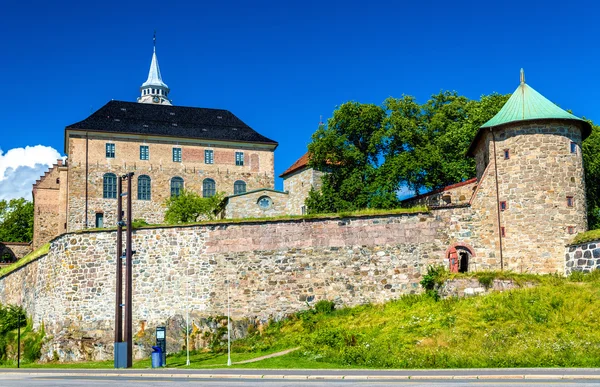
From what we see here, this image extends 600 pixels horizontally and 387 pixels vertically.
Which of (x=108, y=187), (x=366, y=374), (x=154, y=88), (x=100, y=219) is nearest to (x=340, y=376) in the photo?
(x=366, y=374)

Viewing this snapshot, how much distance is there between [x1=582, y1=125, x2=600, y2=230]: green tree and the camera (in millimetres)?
45000

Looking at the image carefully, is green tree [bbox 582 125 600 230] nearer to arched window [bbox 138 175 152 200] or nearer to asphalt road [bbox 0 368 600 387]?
asphalt road [bbox 0 368 600 387]

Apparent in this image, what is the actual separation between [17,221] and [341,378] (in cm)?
6442

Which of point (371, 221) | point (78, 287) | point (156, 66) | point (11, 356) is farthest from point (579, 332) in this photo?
point (156, 66)

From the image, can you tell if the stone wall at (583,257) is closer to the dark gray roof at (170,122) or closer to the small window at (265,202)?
the small window at (265,202)

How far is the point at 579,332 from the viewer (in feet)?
88.8

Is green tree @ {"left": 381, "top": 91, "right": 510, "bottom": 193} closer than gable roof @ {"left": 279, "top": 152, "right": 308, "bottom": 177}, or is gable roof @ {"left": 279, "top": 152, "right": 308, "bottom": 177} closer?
green tree @ {"left": 381, "top": 91, "right": 510, "bottom": 193}

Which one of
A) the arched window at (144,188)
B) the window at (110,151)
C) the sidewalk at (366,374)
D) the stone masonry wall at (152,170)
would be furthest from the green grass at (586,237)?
the window at (110,151)

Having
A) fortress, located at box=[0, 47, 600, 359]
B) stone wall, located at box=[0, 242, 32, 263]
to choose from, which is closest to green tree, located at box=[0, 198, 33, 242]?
stone wall, located at box=[0, 242, 32, 263]

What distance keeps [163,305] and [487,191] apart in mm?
16496

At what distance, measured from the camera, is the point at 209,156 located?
64.1m

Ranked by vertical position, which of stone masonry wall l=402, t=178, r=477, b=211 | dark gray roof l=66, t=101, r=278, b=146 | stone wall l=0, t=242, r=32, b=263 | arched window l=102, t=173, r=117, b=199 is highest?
dark gray roof l=66, t=101, r=278, b=146

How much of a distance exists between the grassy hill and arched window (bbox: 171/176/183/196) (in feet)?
94.3

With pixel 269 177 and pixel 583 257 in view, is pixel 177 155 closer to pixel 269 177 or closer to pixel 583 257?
pixel 269 177
